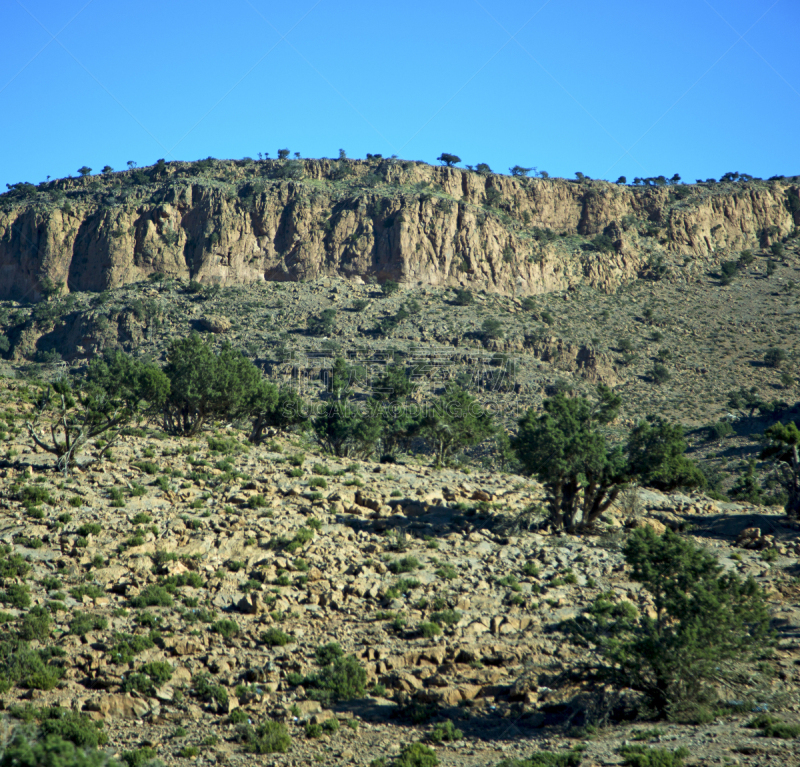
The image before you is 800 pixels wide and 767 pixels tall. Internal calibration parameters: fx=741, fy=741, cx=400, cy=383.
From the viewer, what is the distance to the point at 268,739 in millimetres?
11859

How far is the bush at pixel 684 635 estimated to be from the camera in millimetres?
12602

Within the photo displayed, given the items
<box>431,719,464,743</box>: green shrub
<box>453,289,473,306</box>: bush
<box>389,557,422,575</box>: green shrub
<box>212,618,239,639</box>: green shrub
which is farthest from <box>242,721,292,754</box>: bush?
<box>453,289,473,306</box>: bush

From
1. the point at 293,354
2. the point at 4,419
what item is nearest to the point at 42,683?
the point at 4,419

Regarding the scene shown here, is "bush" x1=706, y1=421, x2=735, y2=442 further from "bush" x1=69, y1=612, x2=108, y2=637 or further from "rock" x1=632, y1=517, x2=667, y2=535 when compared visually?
"bush" x1=69, y1=612, x2=108, y2=637

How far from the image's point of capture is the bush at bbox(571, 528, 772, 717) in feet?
41.3

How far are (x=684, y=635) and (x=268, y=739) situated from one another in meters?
7.08

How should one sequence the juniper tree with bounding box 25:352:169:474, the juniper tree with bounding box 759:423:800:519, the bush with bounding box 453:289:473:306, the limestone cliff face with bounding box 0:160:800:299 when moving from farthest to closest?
the limestone cliff face with bounding box 0:160:800:299 < the bush with bounding box 453:289:473:306 < the juniper tree with bounding box 759:423:800:519 < the juniper tree with bounding box 25:352:169:474

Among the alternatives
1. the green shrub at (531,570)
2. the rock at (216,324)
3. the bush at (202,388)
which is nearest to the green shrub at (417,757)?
the green shrub at (531,570)

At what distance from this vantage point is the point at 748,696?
42.3 ft

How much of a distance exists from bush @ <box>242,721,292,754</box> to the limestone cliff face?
82884 millimetres

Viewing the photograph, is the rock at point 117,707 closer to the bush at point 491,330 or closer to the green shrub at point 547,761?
the green shrub at point 547,761

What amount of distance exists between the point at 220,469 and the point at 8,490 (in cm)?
695

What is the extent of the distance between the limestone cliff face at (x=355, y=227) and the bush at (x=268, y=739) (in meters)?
82.9

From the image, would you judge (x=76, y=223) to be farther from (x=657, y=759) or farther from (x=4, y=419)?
(x=657, y=759)
